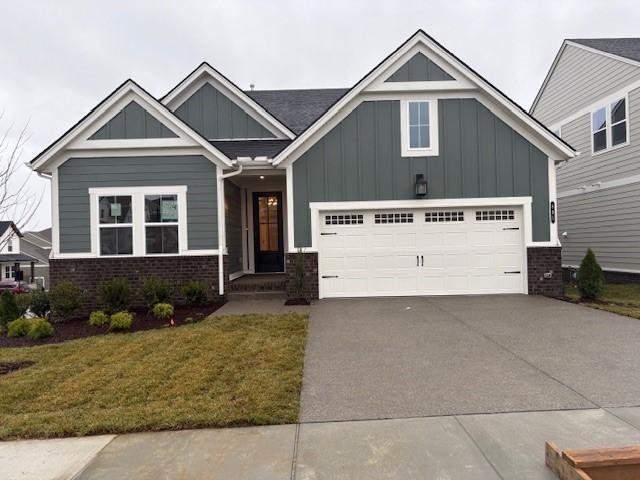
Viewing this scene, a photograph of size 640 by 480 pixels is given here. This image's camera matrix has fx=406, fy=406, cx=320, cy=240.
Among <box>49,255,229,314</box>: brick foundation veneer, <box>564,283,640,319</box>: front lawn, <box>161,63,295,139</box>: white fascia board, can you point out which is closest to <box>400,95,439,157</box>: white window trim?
<box>161,63,295,139</box>: white fascia board

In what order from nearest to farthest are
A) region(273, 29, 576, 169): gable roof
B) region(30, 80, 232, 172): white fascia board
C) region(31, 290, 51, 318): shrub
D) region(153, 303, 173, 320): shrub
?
region(153, 303, 173, 320): shrub → region(31, 290, 51, 318): shrub → region(30, 80, 232, 172): white fascia board → region(273, 29, 576, 169): gable roof

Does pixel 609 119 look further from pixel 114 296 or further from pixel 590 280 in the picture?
pixel 114 296

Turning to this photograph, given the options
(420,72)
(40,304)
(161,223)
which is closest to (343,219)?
(420,72)

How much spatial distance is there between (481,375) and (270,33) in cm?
1866

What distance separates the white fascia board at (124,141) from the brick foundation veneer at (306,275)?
2.84 meters

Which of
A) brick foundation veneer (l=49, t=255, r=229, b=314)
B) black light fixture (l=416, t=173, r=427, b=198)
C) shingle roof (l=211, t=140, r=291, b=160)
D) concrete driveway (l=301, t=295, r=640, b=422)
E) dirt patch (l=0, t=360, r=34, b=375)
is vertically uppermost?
shingle roof (l=211, t=140, r=291, b=160)

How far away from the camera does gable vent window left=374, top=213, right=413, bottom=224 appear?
10.2 meters

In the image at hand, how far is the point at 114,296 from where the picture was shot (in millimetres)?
8641

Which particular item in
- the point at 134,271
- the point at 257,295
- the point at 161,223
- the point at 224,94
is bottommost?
the point at 257,295

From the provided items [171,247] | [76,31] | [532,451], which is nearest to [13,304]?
[171,247]

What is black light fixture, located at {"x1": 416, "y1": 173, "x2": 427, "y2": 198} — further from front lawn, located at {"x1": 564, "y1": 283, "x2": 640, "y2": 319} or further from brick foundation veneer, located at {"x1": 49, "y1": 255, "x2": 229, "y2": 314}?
brick foundation veneer, located at {"x1": 49, "y1": 255, "x2": 229, "y2": 314}

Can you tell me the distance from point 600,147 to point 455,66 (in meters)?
7.26

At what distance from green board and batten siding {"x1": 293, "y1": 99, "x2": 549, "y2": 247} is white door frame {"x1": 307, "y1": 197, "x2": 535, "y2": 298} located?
0.12 meters

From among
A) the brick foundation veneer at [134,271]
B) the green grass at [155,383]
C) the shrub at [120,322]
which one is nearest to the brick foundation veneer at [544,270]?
the green grass at [155,383]
